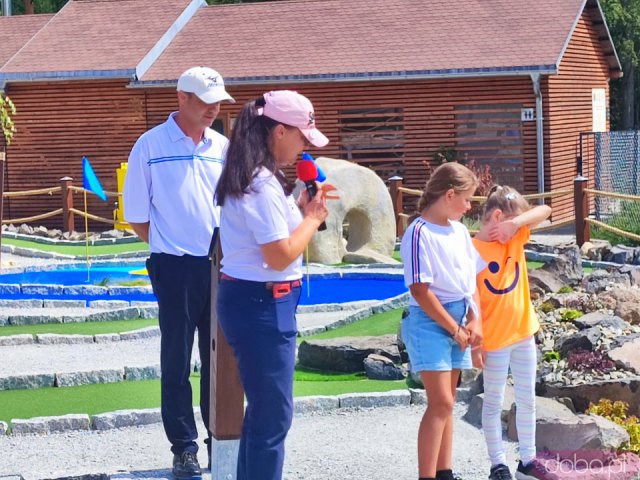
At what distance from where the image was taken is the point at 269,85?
24391 millimetres

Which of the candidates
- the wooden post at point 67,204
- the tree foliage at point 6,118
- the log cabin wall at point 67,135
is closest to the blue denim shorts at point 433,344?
the tree foliage at point 6,118

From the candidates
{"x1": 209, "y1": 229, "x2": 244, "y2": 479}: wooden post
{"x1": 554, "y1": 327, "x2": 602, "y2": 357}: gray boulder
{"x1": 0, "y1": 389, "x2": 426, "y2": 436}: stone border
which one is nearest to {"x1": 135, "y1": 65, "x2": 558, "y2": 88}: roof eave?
{"x1": 554, "y1": 327, "x2": 602, "y2": 357}: gray boulder

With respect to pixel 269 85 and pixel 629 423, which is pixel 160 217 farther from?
pixel 269 85

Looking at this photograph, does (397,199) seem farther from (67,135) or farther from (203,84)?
(203,84)

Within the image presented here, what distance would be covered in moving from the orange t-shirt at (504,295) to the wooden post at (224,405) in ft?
4.18

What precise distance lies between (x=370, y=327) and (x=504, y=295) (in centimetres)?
557

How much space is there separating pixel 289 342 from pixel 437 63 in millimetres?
18541

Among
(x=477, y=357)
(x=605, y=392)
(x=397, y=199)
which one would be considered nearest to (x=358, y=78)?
(x=397, y=199)

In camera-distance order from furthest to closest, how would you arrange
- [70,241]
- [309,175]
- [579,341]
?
[70,241]
[579,341]
[309,175]

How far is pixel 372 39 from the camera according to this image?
24.7m

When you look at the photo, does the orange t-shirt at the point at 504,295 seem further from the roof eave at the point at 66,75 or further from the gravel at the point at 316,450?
the roof eave at the point at 66,75

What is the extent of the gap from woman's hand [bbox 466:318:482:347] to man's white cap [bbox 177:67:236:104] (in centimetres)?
159

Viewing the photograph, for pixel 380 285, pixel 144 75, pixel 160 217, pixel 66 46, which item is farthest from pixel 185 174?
pixel 66 46

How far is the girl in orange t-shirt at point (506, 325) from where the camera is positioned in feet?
20.2
